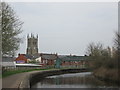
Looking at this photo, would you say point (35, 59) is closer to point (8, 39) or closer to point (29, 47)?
point (29, 47)

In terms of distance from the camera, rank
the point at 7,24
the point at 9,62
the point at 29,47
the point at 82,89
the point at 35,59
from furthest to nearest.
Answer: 1. the point at 29,47
2. the point at 35,59
3. the point at 9,62
4. the point at 7,24
5. the point at 82,89

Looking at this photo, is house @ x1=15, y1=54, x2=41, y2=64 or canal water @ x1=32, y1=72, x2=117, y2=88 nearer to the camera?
canal water @ x1=32, y1=72, x2=117, y2=88

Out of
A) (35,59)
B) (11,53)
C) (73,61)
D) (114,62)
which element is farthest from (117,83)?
(35,59)

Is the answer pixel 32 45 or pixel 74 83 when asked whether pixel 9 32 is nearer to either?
pixel 74 83

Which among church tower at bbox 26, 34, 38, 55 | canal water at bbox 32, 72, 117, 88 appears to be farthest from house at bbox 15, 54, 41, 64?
canal water at bbox 32, 72, 117, 88

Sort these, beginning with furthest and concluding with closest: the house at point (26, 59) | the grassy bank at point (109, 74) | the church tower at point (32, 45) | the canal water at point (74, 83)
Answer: the church tower at point (32, 45)
the house at point (26, 59)
the canal water at point (74, 83)
the grassy bank at point (109, 74)

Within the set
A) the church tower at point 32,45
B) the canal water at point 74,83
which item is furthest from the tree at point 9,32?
the church tower at point 32,45

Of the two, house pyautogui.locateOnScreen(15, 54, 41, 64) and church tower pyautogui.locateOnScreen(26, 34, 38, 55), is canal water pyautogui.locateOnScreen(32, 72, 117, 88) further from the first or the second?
church tower pyautogui.locateOnScreen(26, 34, 38, 55)

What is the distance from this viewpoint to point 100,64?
36656mm

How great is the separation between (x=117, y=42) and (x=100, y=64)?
558 centimetres

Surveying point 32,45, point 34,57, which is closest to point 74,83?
point 34,57

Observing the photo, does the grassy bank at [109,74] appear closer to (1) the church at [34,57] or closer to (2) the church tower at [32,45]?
(1) the church at [34,57]

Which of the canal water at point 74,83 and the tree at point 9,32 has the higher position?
the tree at point 9,32

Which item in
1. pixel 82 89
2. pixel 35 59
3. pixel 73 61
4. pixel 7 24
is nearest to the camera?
pixel 82 89
